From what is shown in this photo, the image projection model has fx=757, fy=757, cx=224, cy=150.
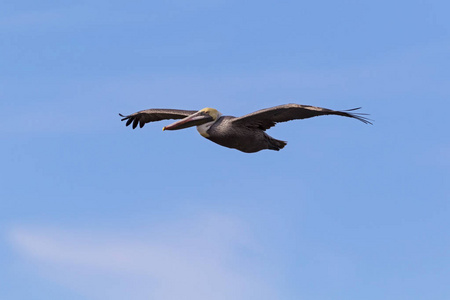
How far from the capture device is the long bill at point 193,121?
54.9ft

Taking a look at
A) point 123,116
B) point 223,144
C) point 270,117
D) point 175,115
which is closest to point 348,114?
point 270,117

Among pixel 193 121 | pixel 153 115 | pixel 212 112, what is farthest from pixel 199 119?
pixel 153 115

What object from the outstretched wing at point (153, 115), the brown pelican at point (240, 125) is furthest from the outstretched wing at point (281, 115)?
the outstretched wing at point (153, 115)

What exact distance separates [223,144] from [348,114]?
296 centimetres

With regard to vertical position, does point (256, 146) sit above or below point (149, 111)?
below

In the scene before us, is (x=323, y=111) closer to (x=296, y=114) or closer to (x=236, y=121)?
(x=296, y=114)

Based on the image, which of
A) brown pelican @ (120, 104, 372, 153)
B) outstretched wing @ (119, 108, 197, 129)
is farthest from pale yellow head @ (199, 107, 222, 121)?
outstretched wing @ (119, 108, 197, 129)

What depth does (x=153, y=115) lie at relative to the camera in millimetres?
19906

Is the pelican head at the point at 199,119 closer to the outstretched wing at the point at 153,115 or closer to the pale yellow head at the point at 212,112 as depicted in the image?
the pale yellow head at the point at 212,112

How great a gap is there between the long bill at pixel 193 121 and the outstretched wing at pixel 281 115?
0.68 meters

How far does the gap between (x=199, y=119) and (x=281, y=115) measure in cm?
182

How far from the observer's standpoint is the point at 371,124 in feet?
49.2

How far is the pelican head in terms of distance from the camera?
54.9 feet

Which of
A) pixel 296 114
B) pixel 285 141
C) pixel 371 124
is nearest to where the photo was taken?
pixel 371 124
